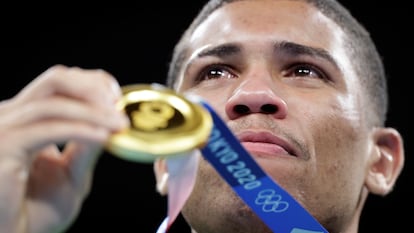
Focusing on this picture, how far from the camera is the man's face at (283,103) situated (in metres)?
1.57

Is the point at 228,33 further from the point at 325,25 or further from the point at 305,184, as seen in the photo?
the point at 305,184

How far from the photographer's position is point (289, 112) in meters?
1.62

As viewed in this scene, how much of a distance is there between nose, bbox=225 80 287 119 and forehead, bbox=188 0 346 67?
0.23 m

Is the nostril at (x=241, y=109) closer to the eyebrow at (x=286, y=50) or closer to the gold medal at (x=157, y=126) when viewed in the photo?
the eyebrow at (x=286, y=50)

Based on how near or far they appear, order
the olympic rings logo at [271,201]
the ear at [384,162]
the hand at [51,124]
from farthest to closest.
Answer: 1. the ear at [384,162]
2. the olympic rings logo at [271,201]
3. the hand at [51,124]

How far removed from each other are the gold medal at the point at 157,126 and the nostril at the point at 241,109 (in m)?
0.59

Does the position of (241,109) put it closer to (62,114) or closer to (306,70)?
(306,70)

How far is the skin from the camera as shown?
1.57 m

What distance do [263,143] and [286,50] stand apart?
0.37 metres

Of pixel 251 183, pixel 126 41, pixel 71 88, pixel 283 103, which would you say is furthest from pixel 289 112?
pixel 126 41

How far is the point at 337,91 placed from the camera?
6.01 ft

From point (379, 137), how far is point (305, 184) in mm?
583

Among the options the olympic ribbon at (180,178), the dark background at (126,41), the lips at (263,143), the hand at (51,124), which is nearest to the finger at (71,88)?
the hand at (51,124)

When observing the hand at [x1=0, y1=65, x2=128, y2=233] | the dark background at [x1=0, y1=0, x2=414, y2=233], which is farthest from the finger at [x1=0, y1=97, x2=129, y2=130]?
the dark background at [x1=0, y1=0, x2=414, y2=233]
